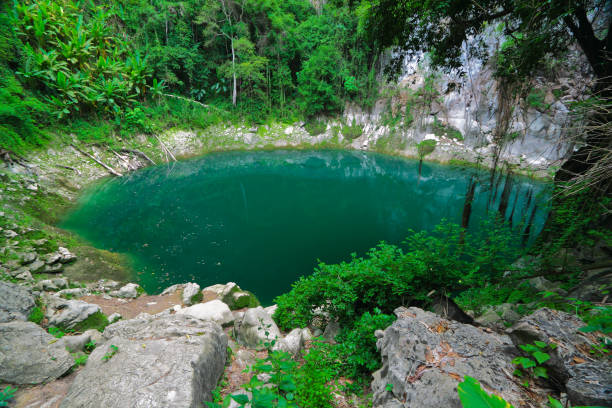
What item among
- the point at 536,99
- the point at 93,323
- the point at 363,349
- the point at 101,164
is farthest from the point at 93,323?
the point at 101,164

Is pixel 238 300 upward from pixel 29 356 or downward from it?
downward

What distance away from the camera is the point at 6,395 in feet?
6.83

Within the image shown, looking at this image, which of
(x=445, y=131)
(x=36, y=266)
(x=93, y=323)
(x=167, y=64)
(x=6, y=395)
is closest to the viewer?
(x=6, y=395)

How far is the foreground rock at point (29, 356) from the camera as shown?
2338 mm

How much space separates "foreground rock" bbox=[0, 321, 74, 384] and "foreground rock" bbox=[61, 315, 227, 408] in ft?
1.01

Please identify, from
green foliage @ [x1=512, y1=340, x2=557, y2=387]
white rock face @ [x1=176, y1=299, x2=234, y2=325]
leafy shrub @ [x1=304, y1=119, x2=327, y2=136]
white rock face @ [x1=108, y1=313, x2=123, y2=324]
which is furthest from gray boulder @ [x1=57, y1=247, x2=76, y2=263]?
leafy shrub @ [x1=304, y1=119, x2=327, y2=136]

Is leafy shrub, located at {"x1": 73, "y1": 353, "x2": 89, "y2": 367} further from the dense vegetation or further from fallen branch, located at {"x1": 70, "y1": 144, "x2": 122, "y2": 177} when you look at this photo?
fallen branch, located at {"x1": 70, "y1": 144, "x2": 122, "y2": 177}

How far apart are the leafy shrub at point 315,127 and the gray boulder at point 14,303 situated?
77.7ft

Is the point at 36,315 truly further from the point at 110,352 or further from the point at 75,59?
the point at 75,59

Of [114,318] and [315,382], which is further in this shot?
[114,318]

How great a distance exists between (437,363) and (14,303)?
5.19m

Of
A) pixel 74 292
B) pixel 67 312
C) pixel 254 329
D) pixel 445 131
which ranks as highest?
pixel 445 131

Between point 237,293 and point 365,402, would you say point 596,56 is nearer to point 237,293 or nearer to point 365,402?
point 365,402

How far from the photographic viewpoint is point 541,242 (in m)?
5.47
